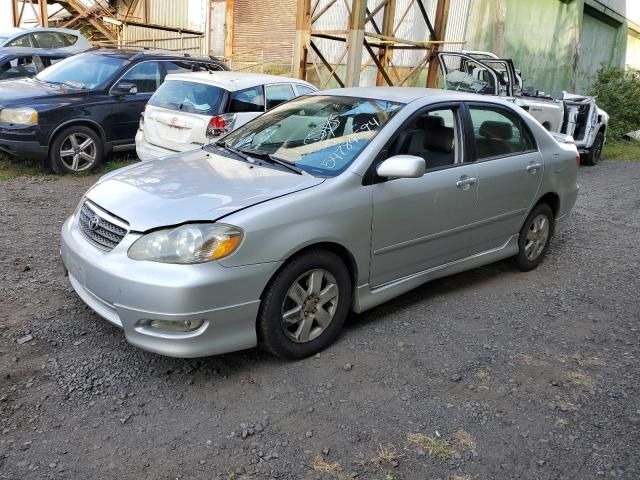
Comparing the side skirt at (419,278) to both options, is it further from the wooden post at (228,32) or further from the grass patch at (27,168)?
the wooden post at (228,32)

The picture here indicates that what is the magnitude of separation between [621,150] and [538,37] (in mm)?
6928

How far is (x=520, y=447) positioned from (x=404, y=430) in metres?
0.57

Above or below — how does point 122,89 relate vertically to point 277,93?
below

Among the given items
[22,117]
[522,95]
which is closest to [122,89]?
[22,117]

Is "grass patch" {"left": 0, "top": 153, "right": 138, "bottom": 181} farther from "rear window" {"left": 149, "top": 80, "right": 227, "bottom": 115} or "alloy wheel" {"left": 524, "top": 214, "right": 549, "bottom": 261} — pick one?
"alloy wheel" {"left": 524, "top": 214, "right": 549, "bottom": 261}

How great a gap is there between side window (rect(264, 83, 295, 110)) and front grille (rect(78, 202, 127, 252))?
450 centimetres

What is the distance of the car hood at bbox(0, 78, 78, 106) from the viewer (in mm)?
7789

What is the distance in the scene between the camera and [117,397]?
128 inches

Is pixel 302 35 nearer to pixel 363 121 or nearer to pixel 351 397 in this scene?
pixel 363 121

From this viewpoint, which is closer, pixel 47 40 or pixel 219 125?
pixel 219 125

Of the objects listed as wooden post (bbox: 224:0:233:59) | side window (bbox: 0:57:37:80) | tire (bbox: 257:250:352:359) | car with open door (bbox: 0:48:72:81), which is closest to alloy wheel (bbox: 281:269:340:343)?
tire (bbox: 257:250:352:359)

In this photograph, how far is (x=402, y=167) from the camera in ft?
12.4

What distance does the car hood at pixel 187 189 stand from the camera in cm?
336

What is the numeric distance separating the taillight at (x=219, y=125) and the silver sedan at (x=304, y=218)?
2.47 meters
